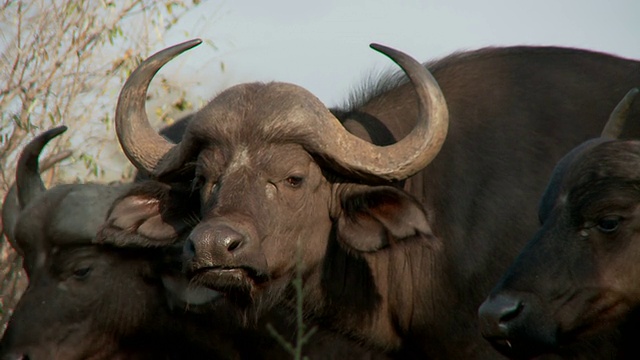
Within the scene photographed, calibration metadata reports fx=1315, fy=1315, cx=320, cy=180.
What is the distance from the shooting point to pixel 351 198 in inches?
248

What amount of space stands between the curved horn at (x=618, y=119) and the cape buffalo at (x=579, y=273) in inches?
22.8

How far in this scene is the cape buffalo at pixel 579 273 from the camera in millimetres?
5184

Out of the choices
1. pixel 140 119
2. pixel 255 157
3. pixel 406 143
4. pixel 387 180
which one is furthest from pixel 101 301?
pixel 406 143

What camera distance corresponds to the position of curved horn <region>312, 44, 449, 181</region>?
612 centimetres

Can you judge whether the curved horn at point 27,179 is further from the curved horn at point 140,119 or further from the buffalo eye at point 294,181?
the buffalo eye at point 294,181

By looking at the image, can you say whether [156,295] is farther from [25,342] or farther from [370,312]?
[370,312]

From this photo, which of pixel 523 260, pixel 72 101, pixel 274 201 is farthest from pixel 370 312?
pixel 72 101

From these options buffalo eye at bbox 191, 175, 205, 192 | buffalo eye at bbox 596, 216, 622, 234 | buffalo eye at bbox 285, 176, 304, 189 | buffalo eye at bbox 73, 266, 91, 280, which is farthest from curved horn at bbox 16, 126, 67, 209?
buffalo eye at bbox 596, 216, 622, 234

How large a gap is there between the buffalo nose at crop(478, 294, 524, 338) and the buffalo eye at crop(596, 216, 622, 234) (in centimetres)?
45

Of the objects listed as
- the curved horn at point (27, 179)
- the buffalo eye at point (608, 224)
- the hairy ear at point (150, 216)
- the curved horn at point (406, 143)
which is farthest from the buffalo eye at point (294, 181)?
the curved horn at point (27, 179)

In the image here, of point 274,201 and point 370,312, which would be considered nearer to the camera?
point 274,201

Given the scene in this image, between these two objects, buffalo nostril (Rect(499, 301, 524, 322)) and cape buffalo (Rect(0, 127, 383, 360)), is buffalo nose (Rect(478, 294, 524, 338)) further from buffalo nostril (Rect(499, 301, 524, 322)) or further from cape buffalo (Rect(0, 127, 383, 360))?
cape buffalo (Rect(0, 127, 383, 360))

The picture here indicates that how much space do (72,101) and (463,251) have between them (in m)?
4.04

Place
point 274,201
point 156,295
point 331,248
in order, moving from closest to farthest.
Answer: point 274,201, point 331,248, point 156,295
